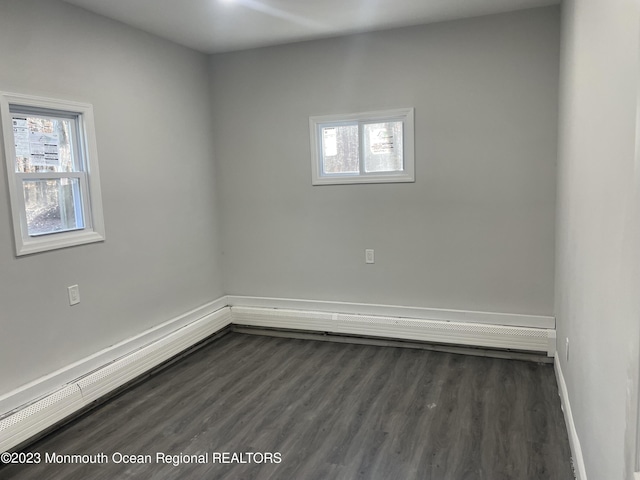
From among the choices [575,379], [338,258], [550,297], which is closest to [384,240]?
[338,258]

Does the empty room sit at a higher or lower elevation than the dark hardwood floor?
higher

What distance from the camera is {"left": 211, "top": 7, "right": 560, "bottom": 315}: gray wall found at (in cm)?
362

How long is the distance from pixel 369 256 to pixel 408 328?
0.71 metres

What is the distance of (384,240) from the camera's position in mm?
4137

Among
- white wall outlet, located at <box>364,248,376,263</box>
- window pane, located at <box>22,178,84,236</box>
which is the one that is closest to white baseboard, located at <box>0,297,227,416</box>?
window pane, located at <box>22,178,84,236</box>

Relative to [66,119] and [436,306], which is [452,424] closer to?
[436,306]

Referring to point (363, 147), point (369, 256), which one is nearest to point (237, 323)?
point (369, 256)

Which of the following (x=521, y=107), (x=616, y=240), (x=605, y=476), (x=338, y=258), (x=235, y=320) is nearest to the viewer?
→ (x=616, y=240)

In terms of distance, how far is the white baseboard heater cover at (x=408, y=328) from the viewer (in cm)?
364

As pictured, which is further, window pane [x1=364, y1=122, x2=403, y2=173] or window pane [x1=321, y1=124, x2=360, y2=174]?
window pane [x1=321, y1=124, x2=360, y2=174]

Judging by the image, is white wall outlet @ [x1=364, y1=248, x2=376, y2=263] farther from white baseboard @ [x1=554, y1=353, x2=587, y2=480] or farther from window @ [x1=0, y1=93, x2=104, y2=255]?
window @ [x1=0, y1=93, x2=104, y2=255]

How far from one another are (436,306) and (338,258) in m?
0.96

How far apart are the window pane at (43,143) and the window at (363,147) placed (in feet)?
6.47

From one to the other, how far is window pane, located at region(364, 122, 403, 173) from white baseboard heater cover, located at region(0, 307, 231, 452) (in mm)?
2036
